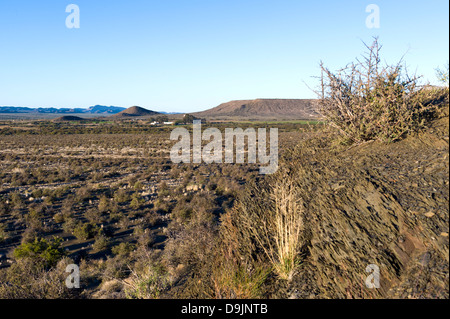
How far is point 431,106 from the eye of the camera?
177 inches

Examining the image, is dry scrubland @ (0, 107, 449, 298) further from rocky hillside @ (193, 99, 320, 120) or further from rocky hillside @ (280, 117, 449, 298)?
rocky hillside @ (193, 99, 320, 120)

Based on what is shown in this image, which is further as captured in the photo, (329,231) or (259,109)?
(259,109)

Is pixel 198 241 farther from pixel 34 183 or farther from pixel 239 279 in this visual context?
pixel 34 183

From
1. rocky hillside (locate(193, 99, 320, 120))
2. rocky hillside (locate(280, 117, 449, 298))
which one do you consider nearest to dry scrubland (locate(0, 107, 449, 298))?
rocky hillside (locate(280, 117, 449, 298))

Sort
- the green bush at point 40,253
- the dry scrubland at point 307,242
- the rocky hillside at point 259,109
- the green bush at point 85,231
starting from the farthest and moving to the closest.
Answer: the rocky hillside at point 259,109 < the green bush at point 85,231 < the green bush at point 40,253 < the dry scrubland at point 307,242

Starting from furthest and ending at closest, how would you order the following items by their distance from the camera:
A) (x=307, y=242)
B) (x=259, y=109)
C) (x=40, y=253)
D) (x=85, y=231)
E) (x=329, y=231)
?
(x=259, y=109), (x=85, y=231), (x=40, y=253), (x=307, y=242), (x=329, y=231)

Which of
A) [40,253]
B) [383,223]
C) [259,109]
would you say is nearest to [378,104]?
[383,223]

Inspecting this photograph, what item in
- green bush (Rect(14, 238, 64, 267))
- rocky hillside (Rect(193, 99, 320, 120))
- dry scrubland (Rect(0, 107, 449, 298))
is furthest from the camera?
rocky hillside (Rect(193, 99, 320, 120))

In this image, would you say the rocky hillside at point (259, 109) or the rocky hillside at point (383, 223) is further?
the rocky hillside at point (259, 109)

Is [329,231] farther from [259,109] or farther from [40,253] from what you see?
[259,109]

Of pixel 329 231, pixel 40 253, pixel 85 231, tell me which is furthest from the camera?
pixel 85 231

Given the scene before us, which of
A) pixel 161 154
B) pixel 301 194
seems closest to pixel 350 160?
pixel 301 194

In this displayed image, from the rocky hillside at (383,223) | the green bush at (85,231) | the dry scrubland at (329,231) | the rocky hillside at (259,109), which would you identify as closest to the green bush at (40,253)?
the dry scrubland at (329,231)

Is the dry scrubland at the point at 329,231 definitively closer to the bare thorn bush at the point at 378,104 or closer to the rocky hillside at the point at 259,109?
the bare thorn bush at the point at 378,104
